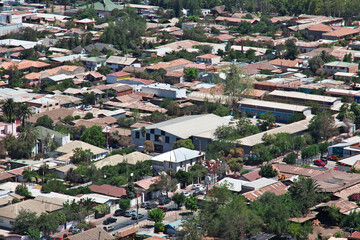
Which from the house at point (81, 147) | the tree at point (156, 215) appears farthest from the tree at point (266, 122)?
the tree at point (156, 215)

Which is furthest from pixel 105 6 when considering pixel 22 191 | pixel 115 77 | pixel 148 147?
pixel 22 191

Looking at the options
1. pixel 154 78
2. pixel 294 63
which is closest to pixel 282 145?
pixel 154 78

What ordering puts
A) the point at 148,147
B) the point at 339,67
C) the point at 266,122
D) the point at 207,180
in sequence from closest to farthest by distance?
the point at 207,180, the point at 148,147, the point at 266,122, the point at 339,67

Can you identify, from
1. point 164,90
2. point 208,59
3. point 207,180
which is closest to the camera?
point 207,180

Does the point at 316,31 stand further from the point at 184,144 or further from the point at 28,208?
the point at 28,208

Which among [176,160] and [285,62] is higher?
[285,62]

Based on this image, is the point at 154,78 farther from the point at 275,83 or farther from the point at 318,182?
the point at 318,182

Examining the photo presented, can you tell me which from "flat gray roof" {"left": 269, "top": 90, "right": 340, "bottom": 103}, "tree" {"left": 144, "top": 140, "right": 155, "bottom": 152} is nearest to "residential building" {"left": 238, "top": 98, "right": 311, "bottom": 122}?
"flat gray roof" {"left": 269, "top": 90, "right": 340, "bottom": 103}
